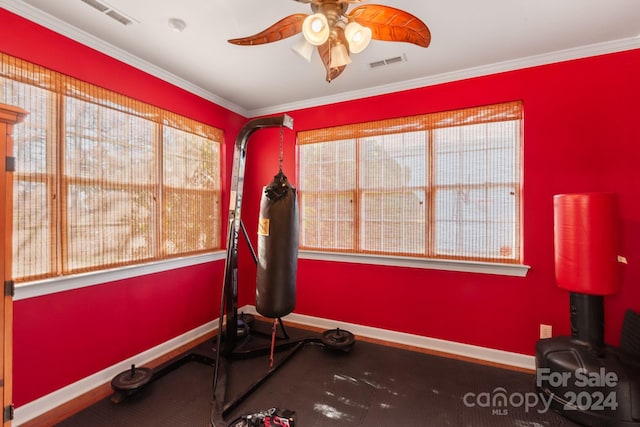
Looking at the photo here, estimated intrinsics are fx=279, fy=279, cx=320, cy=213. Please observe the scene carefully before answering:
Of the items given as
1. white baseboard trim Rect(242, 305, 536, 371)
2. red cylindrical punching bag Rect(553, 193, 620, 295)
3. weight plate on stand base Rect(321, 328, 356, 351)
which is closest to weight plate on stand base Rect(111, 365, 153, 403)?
weight plate on stand base Rect(321, 328, 356, 351)

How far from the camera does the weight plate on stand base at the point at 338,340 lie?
273cm

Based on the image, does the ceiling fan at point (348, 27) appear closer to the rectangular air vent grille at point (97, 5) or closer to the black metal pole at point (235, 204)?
the black metal pole at point (235, 204)

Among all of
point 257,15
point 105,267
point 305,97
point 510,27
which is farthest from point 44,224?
point 510,27

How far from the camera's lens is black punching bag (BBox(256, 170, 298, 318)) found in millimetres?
2254

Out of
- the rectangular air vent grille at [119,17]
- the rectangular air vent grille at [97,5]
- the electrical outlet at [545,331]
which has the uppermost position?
the rectangular air vent grille at [119,17]

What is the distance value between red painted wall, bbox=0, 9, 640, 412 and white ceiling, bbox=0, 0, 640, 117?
0.12 meters

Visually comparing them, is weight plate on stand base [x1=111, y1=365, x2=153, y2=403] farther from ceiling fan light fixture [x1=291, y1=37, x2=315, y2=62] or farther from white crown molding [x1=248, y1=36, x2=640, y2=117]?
white crown molding [x1=248, y1=36, x2=640, y2=117]

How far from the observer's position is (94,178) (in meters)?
2.24

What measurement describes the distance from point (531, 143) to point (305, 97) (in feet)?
7.87

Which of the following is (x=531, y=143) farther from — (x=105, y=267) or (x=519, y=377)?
(x=105, y=267)

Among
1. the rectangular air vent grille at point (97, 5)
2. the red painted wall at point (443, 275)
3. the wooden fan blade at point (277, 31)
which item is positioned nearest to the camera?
the wooden fan blade at point (277, 31)

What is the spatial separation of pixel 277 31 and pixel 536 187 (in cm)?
251

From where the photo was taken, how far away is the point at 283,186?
2.28m

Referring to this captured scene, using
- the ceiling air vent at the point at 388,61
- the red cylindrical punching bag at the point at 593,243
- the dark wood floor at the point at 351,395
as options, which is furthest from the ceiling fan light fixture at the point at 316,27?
the dark wood floor at the point at 351,395
